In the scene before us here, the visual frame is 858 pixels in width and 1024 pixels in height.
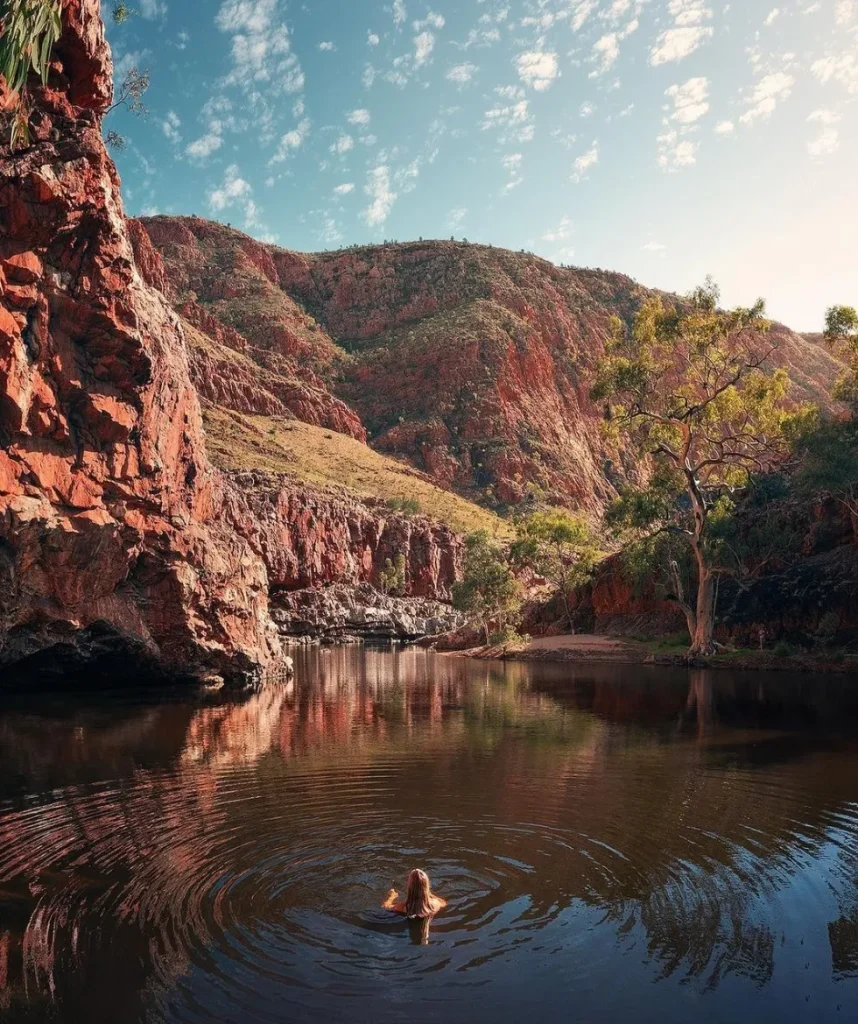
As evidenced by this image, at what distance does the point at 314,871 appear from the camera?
35.8ft

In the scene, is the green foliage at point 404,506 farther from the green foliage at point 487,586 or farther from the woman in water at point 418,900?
the woman in water at point 418,900

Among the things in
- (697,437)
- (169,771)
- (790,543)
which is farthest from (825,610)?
(169,771)

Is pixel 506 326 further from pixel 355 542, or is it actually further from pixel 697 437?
pixel 697 437

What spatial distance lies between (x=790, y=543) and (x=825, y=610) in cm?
554

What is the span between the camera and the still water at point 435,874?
24.6ft

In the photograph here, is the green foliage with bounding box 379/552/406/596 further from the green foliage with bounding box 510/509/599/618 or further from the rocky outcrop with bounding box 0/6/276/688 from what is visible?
the rocky outcrop with bounding box 0/6/276/688

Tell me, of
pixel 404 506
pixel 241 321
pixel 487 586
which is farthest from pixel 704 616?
pixel 241 321

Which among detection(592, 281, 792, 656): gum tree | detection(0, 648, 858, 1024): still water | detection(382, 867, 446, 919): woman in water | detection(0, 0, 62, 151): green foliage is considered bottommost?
detection(0, 648, 858, 1024): still water

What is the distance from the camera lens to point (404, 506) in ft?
359

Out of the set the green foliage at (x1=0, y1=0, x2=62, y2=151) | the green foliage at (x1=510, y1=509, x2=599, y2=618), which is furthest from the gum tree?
the green foliage at (x1=0, y1=0, x2=62, y2=151)

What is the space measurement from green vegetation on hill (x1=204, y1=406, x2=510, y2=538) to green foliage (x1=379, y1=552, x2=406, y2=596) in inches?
391

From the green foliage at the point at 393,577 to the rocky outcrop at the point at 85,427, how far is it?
63.7 metres

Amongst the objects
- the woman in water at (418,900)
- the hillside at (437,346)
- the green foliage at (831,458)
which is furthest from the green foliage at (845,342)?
the hillside at (437,346)

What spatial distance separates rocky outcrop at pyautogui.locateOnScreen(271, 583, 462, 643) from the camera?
87875mm
